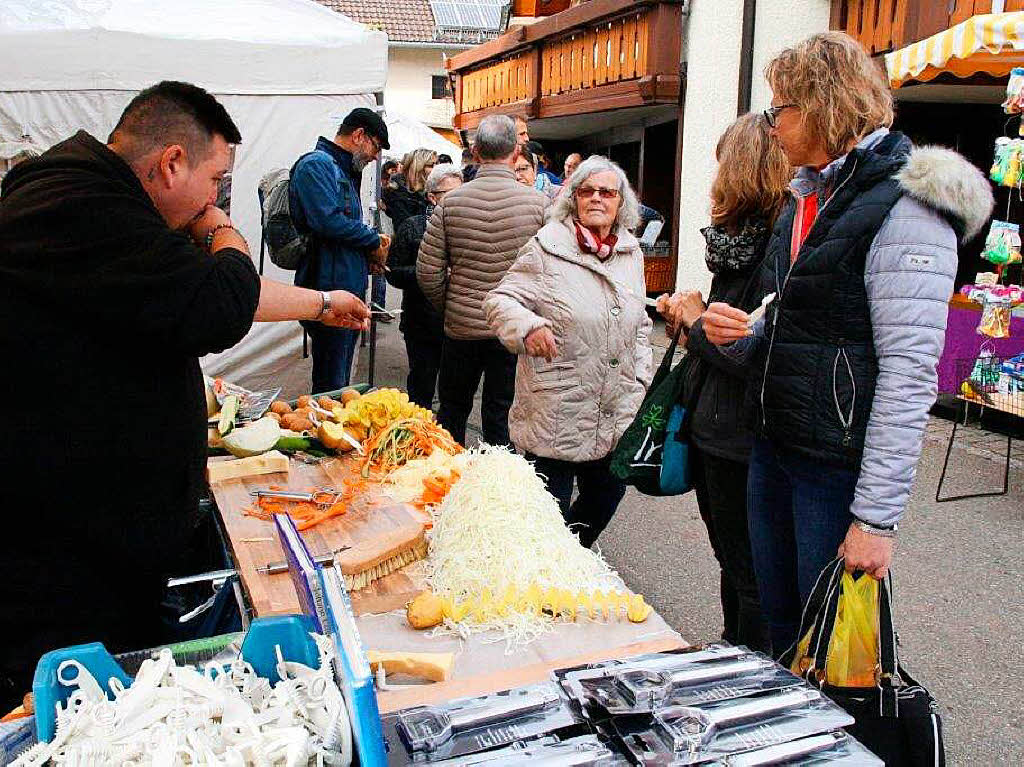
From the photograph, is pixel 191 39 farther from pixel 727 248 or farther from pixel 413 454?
pixel 727 248

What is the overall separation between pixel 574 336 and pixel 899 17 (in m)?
→ 5.85

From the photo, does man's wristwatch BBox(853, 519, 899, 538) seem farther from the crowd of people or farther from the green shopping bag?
the green shopping bag

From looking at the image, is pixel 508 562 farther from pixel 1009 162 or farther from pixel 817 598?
pixel 1009 162

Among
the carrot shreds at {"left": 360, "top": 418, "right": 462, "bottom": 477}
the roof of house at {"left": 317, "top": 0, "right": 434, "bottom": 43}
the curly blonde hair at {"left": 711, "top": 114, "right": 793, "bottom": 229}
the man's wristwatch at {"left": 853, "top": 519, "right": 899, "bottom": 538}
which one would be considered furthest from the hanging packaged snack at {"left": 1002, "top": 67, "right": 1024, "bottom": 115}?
the roof of house at {"left": 317, "top": 0, "right": 434, "bottom": 43}

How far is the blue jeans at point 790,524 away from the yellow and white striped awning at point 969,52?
4.68 meters

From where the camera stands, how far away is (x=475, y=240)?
15.9ft

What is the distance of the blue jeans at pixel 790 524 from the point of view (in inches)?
86.4

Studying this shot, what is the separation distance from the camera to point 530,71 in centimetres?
1470

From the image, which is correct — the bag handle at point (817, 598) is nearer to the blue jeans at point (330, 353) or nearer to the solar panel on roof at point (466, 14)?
the blue jeans at point (330, 353)

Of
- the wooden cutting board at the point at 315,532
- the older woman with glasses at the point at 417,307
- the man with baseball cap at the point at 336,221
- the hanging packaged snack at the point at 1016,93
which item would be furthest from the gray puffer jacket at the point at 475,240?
the hanging packaged snack at the point at 1016,93

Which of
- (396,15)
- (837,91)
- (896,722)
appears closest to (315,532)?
(896,722)

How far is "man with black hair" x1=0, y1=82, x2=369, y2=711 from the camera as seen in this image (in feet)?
5.84

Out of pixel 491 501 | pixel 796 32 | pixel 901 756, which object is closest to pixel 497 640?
pixel 491 501

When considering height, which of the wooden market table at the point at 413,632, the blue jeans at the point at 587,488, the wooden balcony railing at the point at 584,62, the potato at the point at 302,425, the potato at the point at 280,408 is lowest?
the blue jeans at the point at 587,488
